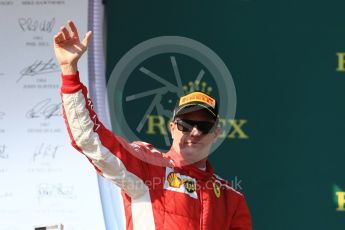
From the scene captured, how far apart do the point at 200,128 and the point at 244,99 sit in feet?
3.90

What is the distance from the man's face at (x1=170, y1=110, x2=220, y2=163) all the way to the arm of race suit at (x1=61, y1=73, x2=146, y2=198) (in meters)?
0.15

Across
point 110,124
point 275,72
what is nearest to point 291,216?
point 275,72

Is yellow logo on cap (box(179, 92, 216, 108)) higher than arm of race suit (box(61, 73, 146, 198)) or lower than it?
higher

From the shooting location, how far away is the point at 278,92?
3457 mm

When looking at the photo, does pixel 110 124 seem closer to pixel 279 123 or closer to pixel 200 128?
pixel 279 123

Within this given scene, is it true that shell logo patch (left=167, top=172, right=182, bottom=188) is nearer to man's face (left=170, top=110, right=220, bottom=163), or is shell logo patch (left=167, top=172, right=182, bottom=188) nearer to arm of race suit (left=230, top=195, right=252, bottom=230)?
man's face (left=170, top=110, right=220, bottom=163)
